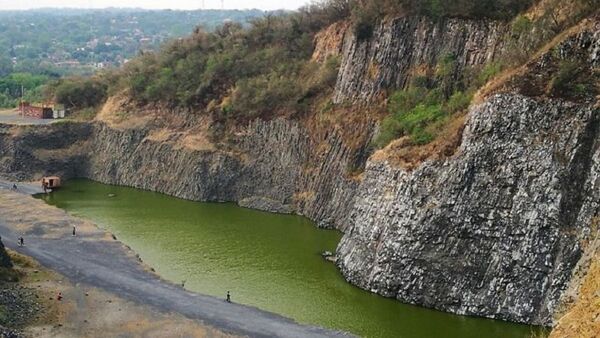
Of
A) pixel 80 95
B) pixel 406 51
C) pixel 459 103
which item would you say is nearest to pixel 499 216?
pixel 459 103

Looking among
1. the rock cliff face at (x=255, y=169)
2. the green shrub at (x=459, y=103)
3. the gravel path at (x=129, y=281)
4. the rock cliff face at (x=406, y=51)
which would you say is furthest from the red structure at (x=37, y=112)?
the green shrub at (x=459, y=103)

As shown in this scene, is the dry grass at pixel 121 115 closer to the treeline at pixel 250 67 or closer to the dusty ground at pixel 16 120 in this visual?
the treeline at pixel 250 67

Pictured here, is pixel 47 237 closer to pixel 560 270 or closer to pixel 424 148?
pixel 424 148

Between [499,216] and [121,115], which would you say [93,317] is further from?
[121,115]

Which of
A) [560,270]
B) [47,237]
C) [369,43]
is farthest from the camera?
[369,43]

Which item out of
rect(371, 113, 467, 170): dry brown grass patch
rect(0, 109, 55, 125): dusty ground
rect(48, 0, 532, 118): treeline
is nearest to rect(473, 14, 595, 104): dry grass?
rect(371, 113, 467, 170): dry brown grass patch

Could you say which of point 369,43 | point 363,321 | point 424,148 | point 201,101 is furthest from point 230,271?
point 201,101

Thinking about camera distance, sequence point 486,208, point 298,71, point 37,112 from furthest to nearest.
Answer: point 37,112
point 298,71
point 486,208
